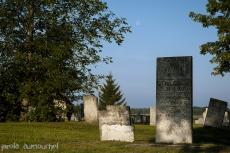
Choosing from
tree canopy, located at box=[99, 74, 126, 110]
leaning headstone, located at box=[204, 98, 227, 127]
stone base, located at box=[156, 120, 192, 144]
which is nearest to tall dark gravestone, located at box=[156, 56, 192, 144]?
stone base, located at box=[156, 120, 192, 144]

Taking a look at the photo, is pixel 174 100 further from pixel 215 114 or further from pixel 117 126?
pixel 215 114

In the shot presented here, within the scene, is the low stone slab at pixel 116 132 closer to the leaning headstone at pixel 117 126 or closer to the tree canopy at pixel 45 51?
the leaning headstone at pixel 117 126

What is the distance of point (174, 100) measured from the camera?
17.4m

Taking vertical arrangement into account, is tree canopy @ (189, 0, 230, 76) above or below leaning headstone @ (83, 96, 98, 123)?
above

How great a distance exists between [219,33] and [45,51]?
10811mm

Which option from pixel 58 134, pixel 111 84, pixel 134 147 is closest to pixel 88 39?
pixel 58 134

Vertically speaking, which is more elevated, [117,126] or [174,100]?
[174,100]

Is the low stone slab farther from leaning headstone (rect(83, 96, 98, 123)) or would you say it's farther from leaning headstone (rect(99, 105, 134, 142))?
leaning headstone (rect(83, 96, 98, 123))

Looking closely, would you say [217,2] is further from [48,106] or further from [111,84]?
[111,84]

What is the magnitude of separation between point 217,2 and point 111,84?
54750 mm

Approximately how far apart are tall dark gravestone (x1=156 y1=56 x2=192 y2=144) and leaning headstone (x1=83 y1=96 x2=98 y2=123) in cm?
1373

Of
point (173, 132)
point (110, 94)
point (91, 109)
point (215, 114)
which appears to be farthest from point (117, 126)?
point (110, 94)

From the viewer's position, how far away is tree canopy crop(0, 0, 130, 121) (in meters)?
32.9

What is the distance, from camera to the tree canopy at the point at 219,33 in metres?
32.7
